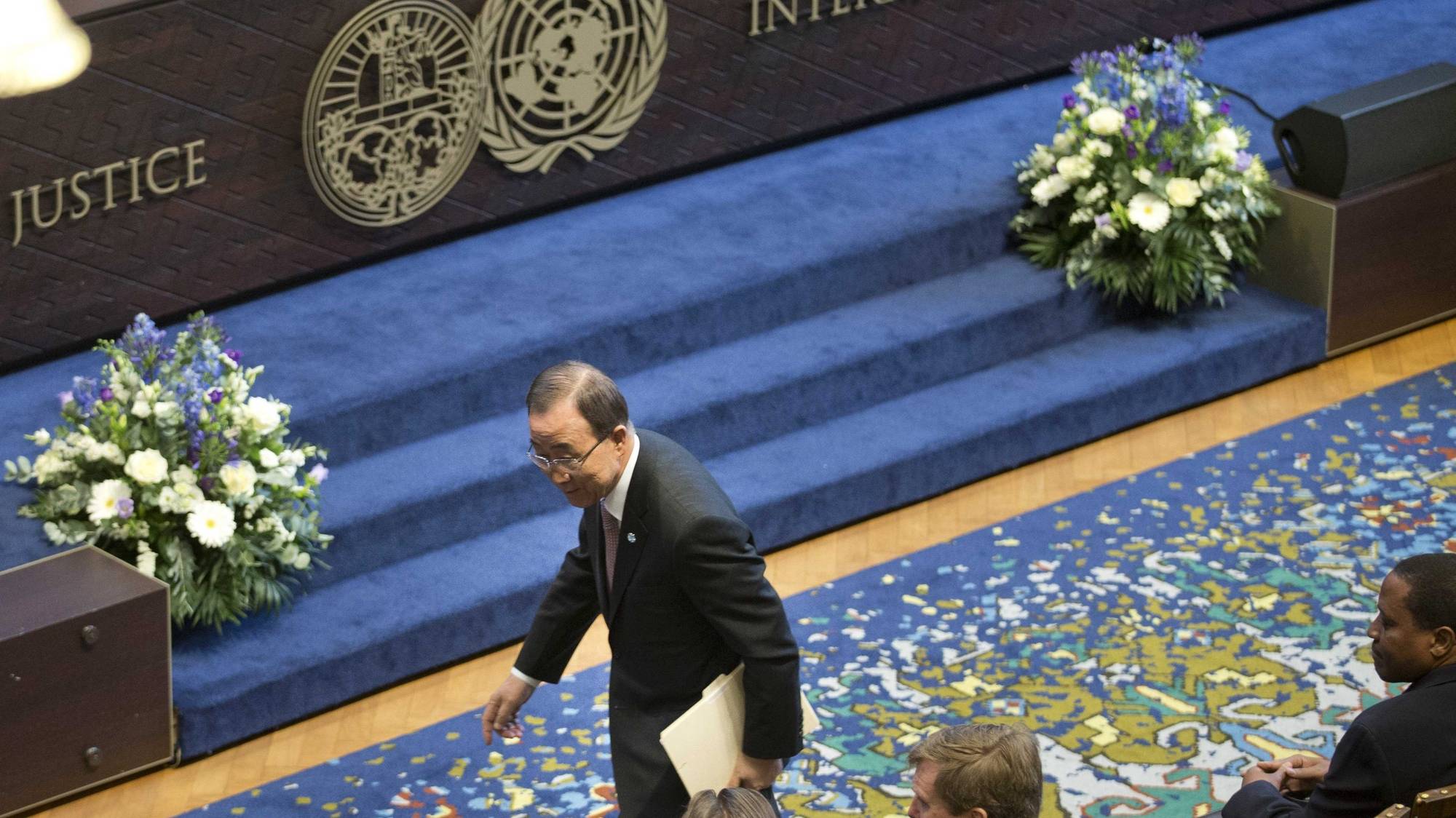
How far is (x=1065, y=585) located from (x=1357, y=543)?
93cm

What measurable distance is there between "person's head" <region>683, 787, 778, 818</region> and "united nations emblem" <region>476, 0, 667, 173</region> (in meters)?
4.32

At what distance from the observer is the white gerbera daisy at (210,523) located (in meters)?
5.33

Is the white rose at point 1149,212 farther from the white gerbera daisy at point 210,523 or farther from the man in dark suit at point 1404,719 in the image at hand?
the man in dark suit at point 1404,719

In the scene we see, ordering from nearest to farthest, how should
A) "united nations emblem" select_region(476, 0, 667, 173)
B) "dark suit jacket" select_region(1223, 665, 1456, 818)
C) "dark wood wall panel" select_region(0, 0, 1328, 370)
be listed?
"dark suit jacket" select_region(1223, 665, 1456, 818), "dark wood wall panel" select_region(0, 0, 1328, 370), "united nations emblem" select_region(476, 0, 667, 173)

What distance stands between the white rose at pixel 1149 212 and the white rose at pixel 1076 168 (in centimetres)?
20

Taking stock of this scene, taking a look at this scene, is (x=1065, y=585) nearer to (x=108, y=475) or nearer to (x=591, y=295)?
(x=591, y=295)

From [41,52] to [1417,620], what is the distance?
4.50 metres

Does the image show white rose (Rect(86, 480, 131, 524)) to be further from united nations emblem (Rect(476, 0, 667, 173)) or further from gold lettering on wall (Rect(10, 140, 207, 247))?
united nations emblem (Rect(476, 0, 667, 173))

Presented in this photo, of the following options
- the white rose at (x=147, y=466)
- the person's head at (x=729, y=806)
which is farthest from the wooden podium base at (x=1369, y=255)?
the person's head at (x=729, y=806)

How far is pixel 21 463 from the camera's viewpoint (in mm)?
5539

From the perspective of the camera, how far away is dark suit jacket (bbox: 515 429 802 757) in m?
3.47

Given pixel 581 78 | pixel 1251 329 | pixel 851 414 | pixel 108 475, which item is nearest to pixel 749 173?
pixel 581 78

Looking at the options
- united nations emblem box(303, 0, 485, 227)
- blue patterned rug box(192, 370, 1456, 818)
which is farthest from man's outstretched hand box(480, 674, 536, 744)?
united nations emblem box(303, 0, 485, 227)

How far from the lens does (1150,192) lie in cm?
722
